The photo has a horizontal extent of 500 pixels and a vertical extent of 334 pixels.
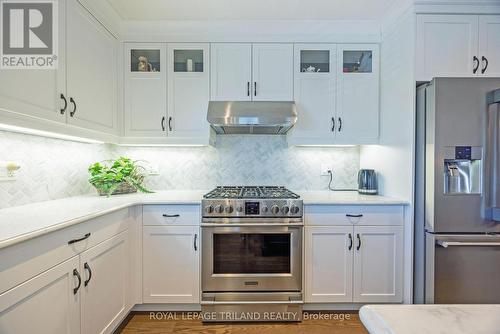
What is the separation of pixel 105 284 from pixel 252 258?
1.01 meters

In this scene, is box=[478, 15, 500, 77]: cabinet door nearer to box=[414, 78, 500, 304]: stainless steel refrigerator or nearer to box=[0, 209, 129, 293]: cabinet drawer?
box=[414, 78, 500, 304]: stainless steel refrigerator

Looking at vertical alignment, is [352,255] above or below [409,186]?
below

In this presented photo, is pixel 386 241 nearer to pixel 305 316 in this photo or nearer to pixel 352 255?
pixel 352 255

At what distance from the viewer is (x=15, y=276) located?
983 millimetres

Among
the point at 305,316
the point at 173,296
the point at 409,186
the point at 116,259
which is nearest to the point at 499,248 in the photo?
the point at 409,186

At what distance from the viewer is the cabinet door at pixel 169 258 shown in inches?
78.2

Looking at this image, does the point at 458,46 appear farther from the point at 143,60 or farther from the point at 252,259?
the point at 143,60

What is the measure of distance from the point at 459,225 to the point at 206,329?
6.39ft

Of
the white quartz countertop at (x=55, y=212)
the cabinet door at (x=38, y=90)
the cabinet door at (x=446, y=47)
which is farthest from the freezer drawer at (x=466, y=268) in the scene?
the cabinet door at (x=38, y=90)

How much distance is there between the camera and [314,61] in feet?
7.79

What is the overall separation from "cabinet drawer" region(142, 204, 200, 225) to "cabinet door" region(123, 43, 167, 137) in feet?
2.39

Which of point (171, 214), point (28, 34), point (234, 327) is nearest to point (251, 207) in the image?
point (171, 214)

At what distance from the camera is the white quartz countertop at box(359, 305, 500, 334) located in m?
0.49

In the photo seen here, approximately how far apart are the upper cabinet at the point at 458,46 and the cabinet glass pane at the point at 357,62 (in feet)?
1.55
